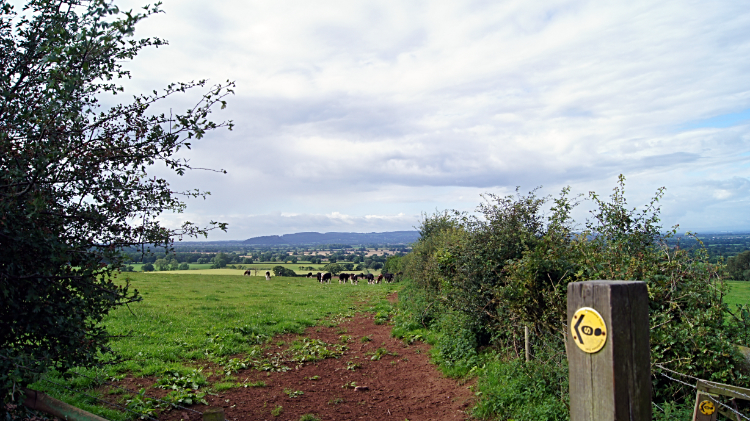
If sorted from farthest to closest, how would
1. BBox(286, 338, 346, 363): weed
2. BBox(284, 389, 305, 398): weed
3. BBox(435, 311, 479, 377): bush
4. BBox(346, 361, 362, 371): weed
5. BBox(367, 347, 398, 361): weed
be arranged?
1. BBox(367, 347, 398, 361): weed
2. BBox(286, 338, 346, 363): weed
3. BBox(346, 361, 362, 371): weed
4. BBox(435, 311, 479, 377): bush
5. BBox(284, 389, 305, 398): weed

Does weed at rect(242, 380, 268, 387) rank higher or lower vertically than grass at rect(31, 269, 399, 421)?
lower

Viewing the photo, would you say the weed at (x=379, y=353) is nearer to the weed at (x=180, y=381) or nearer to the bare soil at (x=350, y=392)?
the bare soil at (x=350, y=392)

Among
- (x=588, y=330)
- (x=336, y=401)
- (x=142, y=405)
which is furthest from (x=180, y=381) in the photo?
(x=588, y=330)

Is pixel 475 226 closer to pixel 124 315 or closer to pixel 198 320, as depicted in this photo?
pixel 198 320

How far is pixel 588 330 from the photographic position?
2.18 m

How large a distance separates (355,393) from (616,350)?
7.81 m

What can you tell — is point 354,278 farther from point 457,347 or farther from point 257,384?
point 257,384

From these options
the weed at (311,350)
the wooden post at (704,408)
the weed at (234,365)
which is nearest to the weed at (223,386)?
the weed at (234,365)

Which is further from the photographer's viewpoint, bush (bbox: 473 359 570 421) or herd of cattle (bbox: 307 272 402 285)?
herd of cattle (bbox: 307 272 402 285)

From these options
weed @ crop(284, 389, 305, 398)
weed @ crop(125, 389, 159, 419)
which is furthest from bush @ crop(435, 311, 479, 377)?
weed @ crop(125, 389, 159, 419)

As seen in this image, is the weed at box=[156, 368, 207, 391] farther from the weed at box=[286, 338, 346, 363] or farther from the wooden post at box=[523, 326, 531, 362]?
the wooden post at box=[523, 326, 531, 362]

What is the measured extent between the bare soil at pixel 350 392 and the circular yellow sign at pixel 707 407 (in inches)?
149

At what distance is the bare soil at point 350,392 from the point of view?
7.73 meters

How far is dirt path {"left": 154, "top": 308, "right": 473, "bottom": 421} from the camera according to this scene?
7.76 metres
